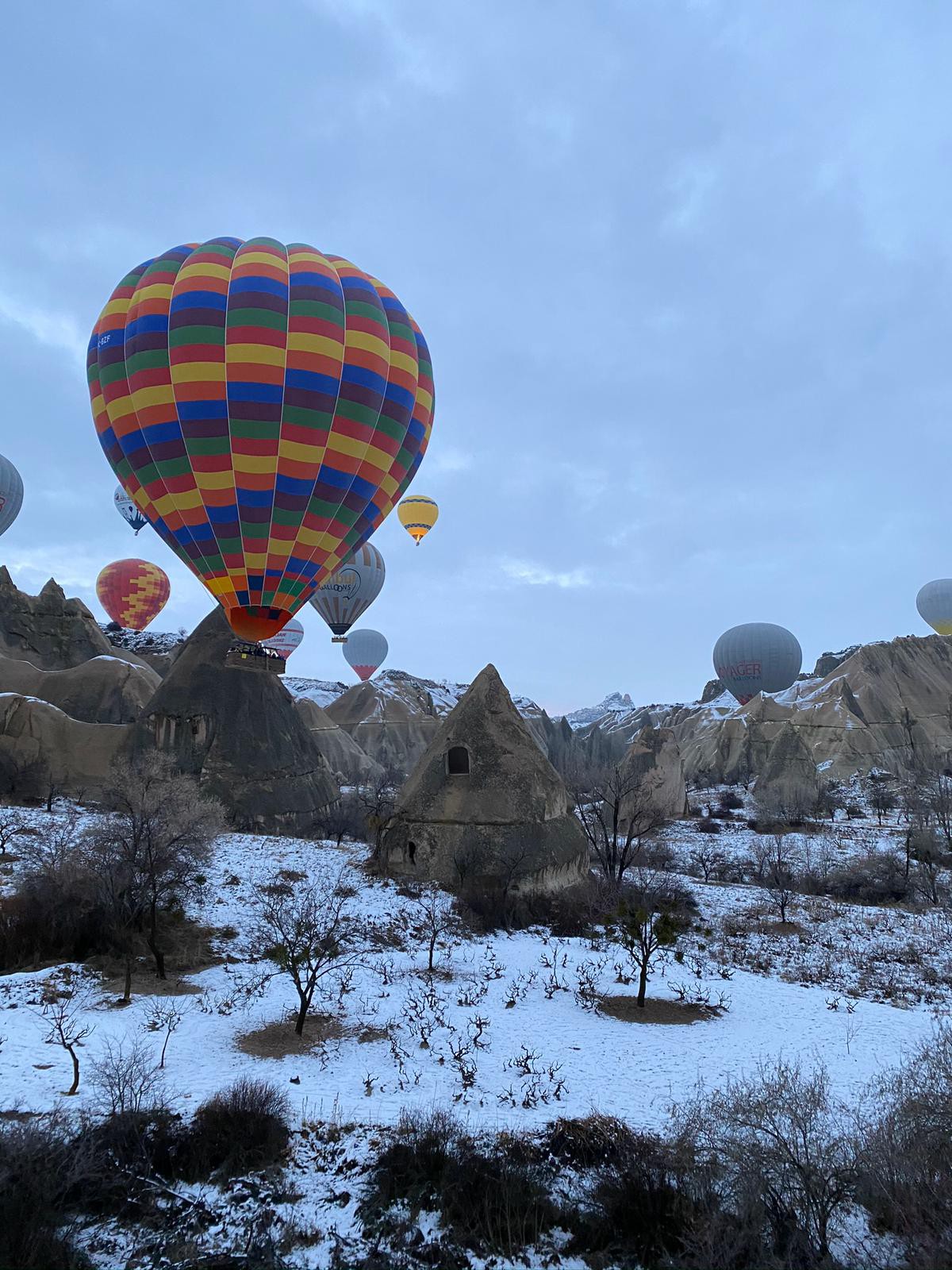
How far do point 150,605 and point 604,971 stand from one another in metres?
56.8

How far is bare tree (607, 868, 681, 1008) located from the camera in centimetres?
1184

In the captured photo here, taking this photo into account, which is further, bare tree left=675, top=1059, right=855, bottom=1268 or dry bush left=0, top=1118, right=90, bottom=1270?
bare tree left=675, top=1059, right=855, bottom=1268

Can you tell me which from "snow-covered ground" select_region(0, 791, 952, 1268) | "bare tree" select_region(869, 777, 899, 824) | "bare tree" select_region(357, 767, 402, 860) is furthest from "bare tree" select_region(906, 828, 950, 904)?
"bare tree" select_region(357, 767, 402, 860)

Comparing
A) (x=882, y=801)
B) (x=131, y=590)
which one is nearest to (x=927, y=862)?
(x=882, y=801)

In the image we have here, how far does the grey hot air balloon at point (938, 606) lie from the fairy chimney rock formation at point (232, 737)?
8824 cm

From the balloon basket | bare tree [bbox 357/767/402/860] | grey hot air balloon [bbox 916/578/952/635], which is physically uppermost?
grey hot air balloon [bbox 916/578/952/635]

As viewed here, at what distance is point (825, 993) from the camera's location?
12391mm

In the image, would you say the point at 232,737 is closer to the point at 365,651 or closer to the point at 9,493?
the point at 9,493

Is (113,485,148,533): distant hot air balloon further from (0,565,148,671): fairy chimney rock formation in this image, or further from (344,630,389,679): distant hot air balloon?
(344,630,389,679): distant hot air balloon

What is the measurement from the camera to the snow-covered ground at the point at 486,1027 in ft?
25.8

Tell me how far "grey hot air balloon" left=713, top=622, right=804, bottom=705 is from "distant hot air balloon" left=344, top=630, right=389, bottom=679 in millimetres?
43033

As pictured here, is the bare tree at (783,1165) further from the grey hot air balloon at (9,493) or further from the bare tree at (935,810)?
the grey hot air balloon at (9,493)

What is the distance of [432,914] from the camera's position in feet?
48.3

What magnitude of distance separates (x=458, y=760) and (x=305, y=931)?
8227 mm
